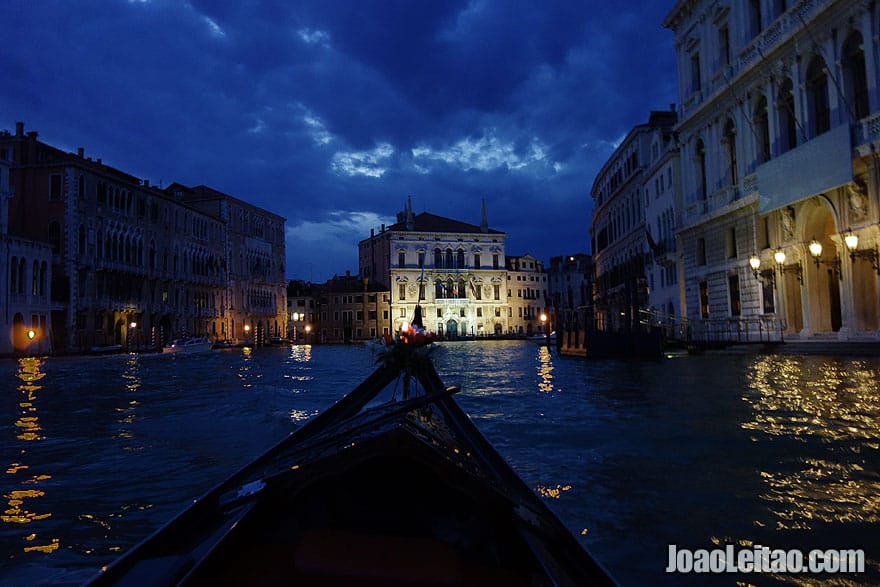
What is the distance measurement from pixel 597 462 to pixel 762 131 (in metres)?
17.3

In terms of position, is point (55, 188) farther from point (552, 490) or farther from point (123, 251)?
point (552, 490)

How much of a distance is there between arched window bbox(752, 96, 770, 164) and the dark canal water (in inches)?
401

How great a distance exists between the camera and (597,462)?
4391 millimetres

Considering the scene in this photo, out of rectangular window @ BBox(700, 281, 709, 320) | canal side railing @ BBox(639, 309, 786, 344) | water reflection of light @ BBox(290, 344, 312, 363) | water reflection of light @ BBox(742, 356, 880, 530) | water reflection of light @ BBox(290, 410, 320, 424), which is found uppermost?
rectangular window @ BBox(700, 281, 709, 320)

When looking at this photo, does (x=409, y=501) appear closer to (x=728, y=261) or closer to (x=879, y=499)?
(x=879, y=499)

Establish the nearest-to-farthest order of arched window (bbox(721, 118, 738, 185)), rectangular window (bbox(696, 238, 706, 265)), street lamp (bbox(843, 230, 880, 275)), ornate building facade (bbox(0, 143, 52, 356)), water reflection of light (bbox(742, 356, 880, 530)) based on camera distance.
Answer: water reflection of light (bbox(742, 356, 880, 530)) → street lamp (bbox(843, 230, 880, 275)) → arched window (bbox(721, 118, 738, 185)) → rectangular window (bbox(696, 238, 706, 265)) → ornate building facade (bbox(0, 143, 52, 356))

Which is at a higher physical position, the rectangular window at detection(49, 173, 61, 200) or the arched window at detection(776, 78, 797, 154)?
the rectangular window at detection(49, 173, 61, 200)

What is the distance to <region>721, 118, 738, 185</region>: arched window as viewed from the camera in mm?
19531

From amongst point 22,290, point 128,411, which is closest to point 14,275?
point 22,290

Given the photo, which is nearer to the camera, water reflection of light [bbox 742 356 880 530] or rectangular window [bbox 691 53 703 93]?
water reflection of light [bbox 742 356 880 530]

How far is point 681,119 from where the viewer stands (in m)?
22.3

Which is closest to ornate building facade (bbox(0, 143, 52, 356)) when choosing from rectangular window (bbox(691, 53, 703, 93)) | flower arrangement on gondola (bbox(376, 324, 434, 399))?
flower arrangement on gondola (bbox(376, 324, 434, 399))

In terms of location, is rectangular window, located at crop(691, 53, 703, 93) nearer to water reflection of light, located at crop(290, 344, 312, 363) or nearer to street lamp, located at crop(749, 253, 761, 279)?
street lamp, located at crop(749, 253, 761, 279)

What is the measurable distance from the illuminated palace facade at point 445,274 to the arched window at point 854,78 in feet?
138
